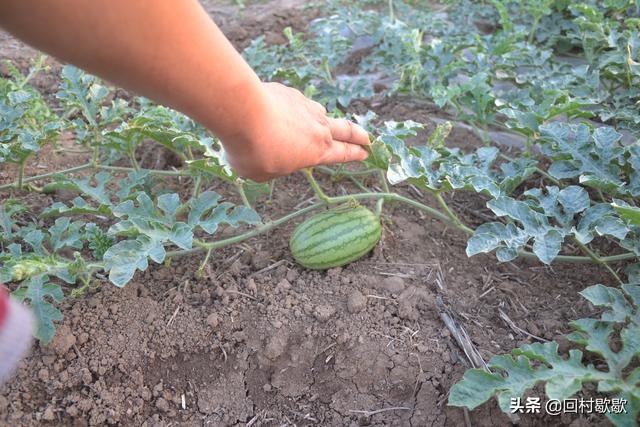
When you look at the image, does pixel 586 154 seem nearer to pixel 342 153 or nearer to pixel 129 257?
pixel 342 153

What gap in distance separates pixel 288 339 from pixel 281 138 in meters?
0.86

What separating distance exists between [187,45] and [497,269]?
5.35ft

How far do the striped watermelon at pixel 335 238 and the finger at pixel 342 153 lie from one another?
0.34 metres

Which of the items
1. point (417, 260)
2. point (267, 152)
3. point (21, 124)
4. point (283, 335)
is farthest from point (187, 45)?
point (21, 124)

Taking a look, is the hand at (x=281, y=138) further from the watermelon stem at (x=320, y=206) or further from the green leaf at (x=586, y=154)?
the green leaf at (x=586, y=154)

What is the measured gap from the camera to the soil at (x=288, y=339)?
6.44 feet

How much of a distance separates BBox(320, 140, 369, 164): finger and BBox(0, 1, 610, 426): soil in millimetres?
527

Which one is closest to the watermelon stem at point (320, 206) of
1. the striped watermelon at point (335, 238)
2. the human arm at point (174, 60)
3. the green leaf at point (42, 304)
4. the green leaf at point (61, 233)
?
the striped watermelon at point (335, 238)

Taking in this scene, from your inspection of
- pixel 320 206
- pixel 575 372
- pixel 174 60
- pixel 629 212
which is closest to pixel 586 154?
pixel 629 212

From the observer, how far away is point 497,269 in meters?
2.37

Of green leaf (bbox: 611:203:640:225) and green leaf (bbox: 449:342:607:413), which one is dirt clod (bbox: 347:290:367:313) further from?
green leaf (bbox: 611:203:640:225)

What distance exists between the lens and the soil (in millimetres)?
1962

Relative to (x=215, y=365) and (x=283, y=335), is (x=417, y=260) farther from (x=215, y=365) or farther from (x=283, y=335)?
(x=215, y=365)

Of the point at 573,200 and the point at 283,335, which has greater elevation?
the point at 573,200
